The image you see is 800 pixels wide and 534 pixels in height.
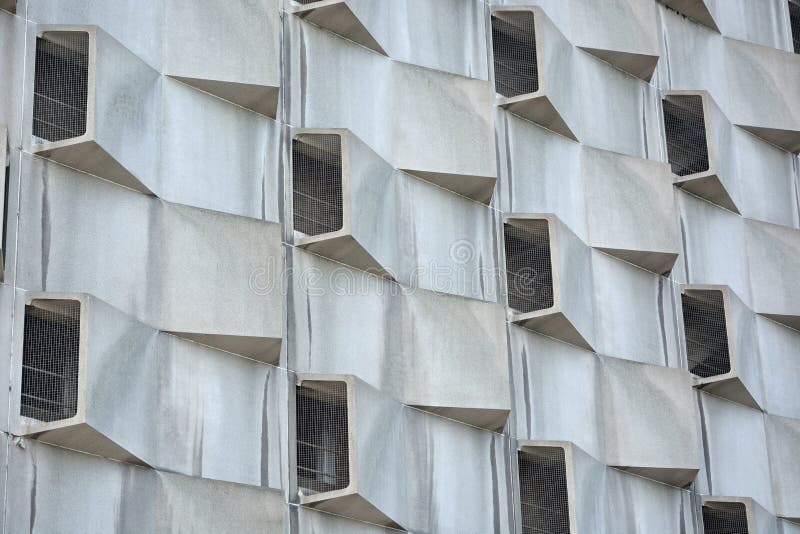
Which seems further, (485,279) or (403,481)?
(485,279)

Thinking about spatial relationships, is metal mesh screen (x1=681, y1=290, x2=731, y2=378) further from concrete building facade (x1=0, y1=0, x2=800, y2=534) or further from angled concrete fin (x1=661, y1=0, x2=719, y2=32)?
angled concrete fin (x1=661, y1=0, x2=719, y2=32)

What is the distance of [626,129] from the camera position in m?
20.0

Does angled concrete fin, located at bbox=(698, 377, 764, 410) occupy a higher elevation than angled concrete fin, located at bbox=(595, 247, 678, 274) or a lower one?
lower

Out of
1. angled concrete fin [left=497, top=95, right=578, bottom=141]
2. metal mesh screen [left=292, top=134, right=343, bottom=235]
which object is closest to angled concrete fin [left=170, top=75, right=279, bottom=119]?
metal mesh screen [left=292, top=134, right=343, bottom=235]

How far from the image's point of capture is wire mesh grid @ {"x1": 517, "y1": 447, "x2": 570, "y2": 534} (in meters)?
16.2

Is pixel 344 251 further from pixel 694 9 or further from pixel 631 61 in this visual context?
pixel 694 9

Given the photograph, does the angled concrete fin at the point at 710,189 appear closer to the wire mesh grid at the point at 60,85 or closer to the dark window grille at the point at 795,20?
the dark window grille at the point at 795,20

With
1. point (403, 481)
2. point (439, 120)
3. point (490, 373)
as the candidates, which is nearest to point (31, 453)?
point (403, 481)

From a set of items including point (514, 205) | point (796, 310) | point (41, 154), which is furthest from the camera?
point (796, 310)

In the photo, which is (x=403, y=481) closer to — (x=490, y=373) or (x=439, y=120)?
(x=490, y=373)

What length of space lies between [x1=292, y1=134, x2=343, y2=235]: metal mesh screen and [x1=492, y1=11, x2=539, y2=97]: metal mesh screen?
3.64 metres

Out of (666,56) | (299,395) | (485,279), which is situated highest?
(666,56)

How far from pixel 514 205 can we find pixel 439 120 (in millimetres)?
1498

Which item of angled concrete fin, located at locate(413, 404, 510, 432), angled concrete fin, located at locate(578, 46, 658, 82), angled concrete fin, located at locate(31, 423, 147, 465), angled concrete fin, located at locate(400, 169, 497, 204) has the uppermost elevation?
angled concrete fin, located at locate(578, 46, 658, 82)
